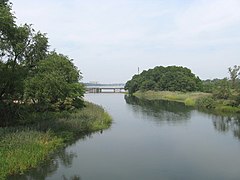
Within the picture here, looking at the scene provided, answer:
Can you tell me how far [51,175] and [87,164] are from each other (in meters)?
2.29

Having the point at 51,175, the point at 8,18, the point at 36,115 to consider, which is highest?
the point at 8,18

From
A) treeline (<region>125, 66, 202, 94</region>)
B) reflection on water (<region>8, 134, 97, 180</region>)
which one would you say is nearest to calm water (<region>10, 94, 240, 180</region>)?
reflection on water (<region>8, 134, 97, 180</region>)

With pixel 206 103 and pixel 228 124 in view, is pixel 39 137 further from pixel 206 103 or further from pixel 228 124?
pixel 206 103

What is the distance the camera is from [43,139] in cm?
1858

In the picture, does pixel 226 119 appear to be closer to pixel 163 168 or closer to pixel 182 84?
pixel 163 168

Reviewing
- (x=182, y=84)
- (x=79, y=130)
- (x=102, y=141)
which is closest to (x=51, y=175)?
(x=102, y=141)

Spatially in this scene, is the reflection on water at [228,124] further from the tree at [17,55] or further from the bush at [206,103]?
the tree at [17,55]

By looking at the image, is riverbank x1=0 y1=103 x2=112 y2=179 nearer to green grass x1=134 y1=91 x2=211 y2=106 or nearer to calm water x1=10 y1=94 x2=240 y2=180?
calm water x1=10 y1=94 x2=240 y2=180

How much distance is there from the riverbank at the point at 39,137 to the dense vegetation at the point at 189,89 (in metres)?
21.5

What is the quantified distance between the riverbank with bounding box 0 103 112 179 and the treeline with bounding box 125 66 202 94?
49.6 m

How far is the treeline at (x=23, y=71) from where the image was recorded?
1842 centimetres

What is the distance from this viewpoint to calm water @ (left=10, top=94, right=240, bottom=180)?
14.7m

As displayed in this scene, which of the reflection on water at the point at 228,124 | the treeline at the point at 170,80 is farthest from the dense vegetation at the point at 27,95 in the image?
the treeline at the point at 170,80

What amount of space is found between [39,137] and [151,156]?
643cm
